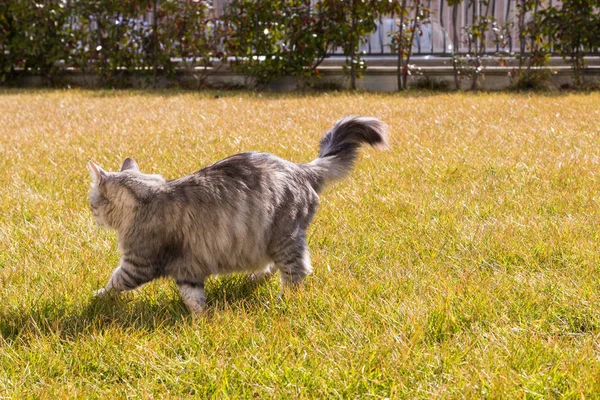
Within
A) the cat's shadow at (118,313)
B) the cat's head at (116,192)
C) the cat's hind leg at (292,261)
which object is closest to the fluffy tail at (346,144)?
the cat's hind leg at (292,261)

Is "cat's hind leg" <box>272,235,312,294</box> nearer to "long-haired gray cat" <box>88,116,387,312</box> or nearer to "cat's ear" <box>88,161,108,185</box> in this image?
"long-haired gray cat" <box>88,116,387,312</box>

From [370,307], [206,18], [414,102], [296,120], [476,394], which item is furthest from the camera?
[206,18]

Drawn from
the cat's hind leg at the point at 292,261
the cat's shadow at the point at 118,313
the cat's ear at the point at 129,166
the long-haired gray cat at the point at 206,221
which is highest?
the cat's ear at the point at 129,166

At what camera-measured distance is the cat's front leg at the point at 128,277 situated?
2.83 meters

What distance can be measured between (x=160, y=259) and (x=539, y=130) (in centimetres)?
442

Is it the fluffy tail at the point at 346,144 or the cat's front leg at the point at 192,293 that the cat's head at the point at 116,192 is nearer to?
the cat's front leg at the point at 192,293

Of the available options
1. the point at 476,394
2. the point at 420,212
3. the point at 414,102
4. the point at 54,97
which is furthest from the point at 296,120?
the point at 476,394

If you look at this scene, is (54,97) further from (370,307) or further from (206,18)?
(370,307)

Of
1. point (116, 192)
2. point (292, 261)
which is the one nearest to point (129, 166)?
point (116, 192)

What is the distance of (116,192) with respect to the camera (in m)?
2.96

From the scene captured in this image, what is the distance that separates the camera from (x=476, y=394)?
6.79 feet

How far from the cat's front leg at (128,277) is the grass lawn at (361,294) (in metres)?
0.07

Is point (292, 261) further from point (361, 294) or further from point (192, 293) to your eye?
point (192, 293)

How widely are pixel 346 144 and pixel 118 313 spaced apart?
1306 millimetres
